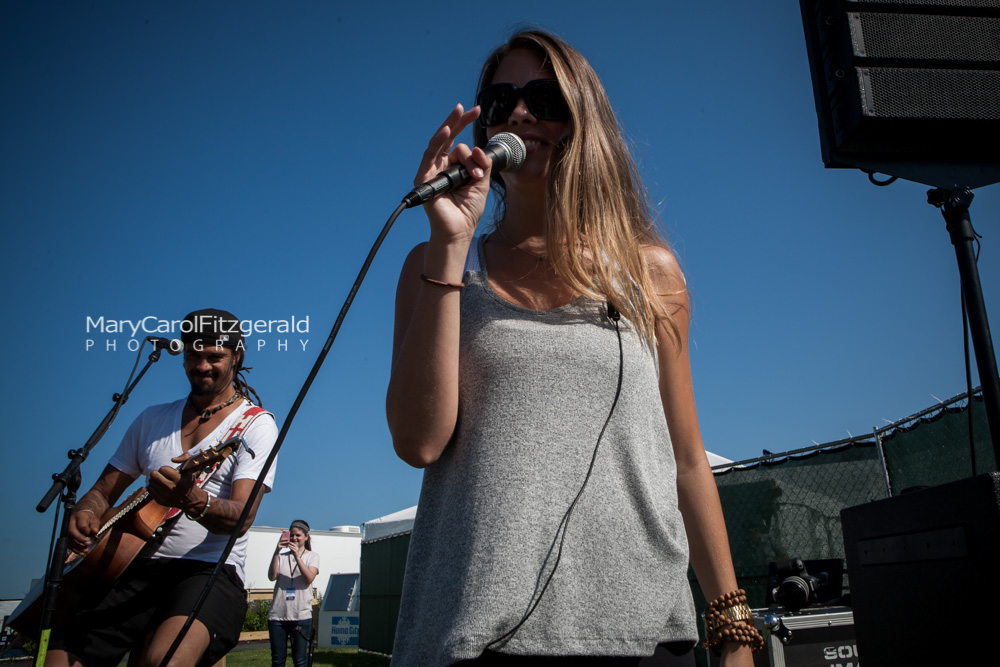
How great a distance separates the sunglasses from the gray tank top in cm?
48

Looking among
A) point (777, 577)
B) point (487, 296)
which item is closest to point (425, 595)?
point (487, 296)

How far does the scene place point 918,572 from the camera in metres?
1.50

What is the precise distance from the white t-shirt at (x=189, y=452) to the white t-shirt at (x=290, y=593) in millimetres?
6007

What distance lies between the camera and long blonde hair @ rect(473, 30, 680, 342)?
4.34ft

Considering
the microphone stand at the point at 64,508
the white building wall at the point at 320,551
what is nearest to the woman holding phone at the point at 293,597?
the microphone stand at the point at 64,508

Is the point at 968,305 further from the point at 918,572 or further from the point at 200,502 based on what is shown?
the point at 200,502

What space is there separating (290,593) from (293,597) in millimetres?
103

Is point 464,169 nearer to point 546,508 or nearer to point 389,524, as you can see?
point 546,508

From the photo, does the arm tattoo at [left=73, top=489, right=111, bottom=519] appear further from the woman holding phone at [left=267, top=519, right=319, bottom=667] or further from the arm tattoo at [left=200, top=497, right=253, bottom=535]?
the woman holding phone at [left=267, top=519, right=319, bottom=667]

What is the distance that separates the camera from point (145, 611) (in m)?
2.93

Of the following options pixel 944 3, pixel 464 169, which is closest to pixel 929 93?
pixel 944 3

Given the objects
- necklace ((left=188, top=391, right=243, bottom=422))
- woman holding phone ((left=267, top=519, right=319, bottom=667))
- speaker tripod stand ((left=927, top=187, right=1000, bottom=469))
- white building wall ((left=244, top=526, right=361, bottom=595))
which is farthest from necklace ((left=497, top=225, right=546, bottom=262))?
white building wall ((left=244, top=526, right=361, bottom=595))

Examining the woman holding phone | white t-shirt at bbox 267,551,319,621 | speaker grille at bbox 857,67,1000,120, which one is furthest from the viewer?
white t-shirt at bbox 267,551,319,621

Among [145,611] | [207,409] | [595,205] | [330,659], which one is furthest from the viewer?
[330,659]
